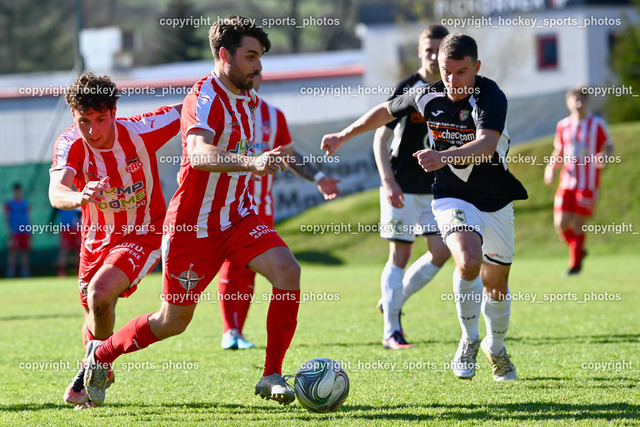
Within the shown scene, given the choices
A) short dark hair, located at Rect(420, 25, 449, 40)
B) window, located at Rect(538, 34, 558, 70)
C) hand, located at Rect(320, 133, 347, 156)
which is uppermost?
window, located at Rect(538, 34, 558, 70)

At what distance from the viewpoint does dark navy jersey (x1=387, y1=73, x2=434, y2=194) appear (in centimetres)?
734

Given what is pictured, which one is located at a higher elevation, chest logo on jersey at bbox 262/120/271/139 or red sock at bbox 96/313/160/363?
chest logo on jersey at bbox 262/120/271/139

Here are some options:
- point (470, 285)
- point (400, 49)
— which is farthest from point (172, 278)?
point (400, 49)

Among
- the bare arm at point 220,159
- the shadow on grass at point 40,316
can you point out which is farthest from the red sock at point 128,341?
the shadow on grass at point 40,316

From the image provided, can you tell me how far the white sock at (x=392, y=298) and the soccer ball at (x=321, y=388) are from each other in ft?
7.62

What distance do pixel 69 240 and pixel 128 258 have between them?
15467 millimetres

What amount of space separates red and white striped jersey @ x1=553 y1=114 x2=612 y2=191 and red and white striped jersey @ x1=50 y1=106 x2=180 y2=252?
9.22 metres

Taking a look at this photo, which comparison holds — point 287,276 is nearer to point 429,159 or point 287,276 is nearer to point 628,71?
point 429,159

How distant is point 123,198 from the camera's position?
5598mm

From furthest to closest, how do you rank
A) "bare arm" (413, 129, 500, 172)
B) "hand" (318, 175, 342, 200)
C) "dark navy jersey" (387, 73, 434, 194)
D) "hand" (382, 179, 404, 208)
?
"dark navy jersey" (387, 73, 434, 194)
"hand" (382, 179, 404, 208)
"hand" (318, 175, 342, 200)
"bare arm" (413, 129, 500, 172)

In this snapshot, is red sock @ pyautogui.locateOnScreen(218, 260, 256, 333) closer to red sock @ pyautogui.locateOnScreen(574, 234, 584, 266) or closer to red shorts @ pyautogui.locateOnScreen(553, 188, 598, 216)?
red sock @ pyautogui.locateOnScreen(574, 234, 584, 266)

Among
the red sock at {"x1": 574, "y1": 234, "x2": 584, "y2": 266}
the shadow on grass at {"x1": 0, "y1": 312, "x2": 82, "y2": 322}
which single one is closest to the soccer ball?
the shadow on grass at {"x1": 0, "y1": 312, "x2": 82, "y2": 322}

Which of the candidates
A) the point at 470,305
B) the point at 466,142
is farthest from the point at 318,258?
the point at 466,142

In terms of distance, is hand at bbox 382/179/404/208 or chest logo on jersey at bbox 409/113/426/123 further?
chest logo on jersey at bbox 409/113/426/123
